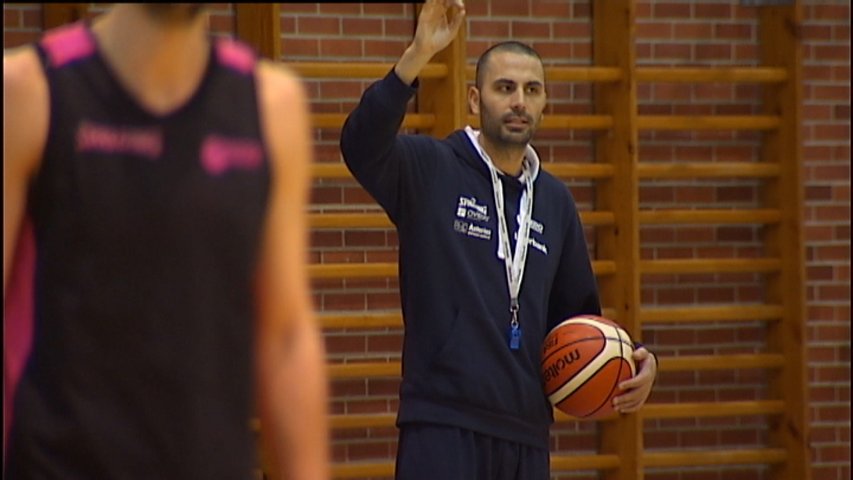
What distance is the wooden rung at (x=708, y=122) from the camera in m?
6.03

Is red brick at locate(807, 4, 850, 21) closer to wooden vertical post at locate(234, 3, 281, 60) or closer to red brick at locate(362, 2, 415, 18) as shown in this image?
red brick at locate(362, 2, 415, 18)

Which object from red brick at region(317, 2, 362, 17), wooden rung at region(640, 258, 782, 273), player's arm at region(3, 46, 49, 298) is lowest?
wooden rung at region(640, 258, 782, 273)

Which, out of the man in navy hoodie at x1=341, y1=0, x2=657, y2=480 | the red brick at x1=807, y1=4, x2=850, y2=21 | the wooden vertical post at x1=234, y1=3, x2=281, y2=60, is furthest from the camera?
the red brick at x1=807, y1=4, x2=850, y2=21

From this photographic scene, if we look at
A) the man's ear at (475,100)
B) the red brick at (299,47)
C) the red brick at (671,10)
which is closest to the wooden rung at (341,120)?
the red brick at (299,47)

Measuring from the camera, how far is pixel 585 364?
3906 millimetres

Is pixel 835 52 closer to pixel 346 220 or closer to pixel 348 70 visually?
pixel 348 70

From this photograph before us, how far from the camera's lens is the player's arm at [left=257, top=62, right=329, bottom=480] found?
5.47 ft

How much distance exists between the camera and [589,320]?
4.01 m

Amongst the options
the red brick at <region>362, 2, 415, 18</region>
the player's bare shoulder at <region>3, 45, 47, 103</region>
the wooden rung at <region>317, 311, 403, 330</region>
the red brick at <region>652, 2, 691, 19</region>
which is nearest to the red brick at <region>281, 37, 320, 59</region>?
the red brick at <region>362, 2, 415, 18</region>

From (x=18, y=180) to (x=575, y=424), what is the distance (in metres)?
4.68

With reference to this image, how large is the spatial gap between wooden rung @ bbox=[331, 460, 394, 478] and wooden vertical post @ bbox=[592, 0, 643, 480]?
89cm

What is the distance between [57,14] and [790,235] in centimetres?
293

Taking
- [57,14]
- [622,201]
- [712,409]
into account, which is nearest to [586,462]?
[712,409]

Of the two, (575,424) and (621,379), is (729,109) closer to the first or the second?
(575,424)
